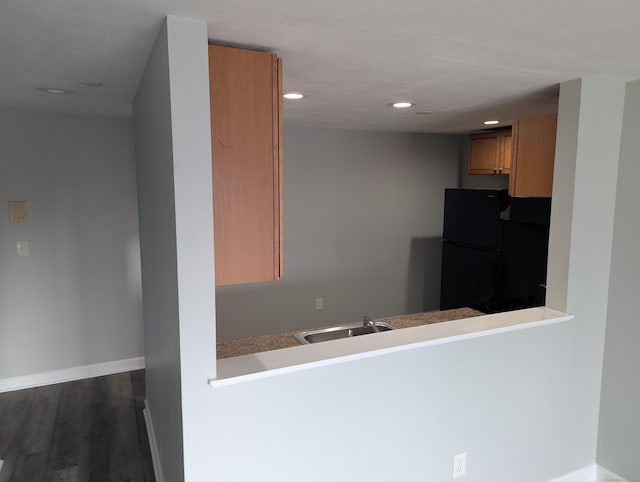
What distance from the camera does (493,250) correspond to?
153 inches

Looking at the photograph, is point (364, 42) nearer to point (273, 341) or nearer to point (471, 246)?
point (273, 341)

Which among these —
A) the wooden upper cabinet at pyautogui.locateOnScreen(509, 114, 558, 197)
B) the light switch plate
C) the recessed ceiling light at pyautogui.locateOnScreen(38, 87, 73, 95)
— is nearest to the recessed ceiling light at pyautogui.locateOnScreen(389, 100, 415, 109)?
the wooden upper cabinet at pyautogui.locateOnScreen(509, 114, 558, 197)

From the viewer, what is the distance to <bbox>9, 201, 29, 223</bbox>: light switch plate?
334 cm

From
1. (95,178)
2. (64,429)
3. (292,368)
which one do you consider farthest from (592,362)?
(95,178)

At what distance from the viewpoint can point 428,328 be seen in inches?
82.5

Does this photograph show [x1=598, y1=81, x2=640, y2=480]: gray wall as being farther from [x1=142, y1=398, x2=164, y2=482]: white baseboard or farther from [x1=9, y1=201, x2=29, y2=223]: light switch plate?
[x1=9, y1=201, x2=29, y2=223]: light switch plate

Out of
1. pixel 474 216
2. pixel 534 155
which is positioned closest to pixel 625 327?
pixel 534 155

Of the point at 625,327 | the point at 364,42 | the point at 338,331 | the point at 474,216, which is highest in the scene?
the point at 364,42

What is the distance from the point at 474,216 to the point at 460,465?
251 centimetres

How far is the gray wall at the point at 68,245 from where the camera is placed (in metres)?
3.36

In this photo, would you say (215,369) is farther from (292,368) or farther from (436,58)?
(436,58)

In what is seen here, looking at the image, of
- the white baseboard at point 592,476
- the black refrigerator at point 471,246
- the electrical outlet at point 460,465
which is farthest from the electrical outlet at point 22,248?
the white baseboard at point 592,476

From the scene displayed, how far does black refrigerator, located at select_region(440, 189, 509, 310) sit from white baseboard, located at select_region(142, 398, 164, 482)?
2.91 metres

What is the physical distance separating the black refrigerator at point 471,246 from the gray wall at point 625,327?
1510 mm
